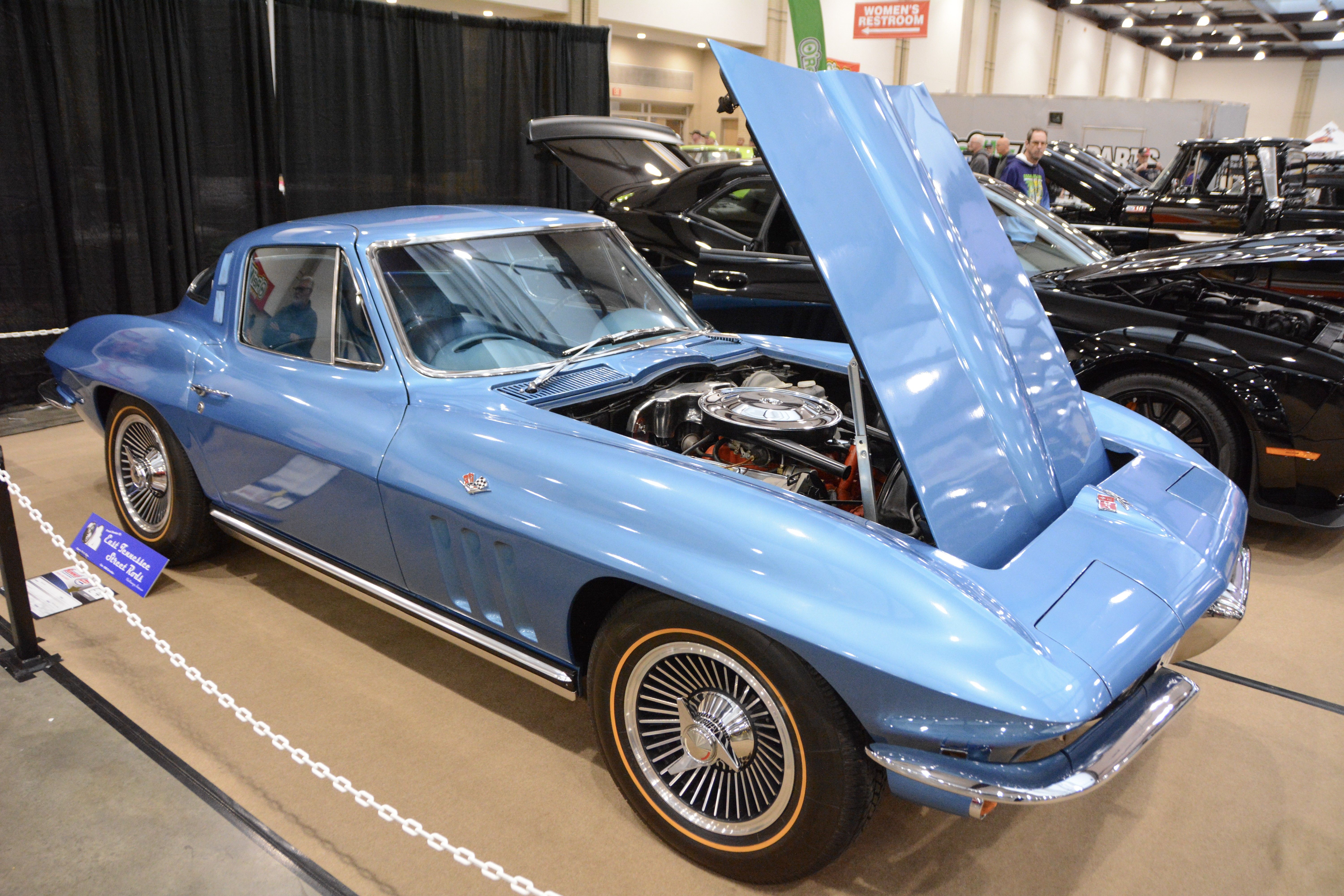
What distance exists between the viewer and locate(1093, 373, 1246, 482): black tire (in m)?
3.75

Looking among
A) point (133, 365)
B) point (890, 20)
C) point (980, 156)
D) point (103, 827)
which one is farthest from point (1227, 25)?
point (103, 827)

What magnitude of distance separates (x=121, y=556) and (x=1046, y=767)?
3184mm

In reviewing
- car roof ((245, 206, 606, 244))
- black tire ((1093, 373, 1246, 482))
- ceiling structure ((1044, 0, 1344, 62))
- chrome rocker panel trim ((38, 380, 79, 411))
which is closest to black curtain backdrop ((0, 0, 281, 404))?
chrome rocker panel trim ((38, 380, 79, 411))

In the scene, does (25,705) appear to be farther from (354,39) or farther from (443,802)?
(354,39)

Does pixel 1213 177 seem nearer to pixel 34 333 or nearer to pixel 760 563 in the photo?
pixel 760 563

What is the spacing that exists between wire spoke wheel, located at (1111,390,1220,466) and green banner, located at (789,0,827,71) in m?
5.82

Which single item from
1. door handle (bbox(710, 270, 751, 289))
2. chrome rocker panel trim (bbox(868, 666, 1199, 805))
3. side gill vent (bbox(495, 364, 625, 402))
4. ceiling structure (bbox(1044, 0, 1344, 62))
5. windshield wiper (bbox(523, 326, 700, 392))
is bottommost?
chrome rocker panel trim (bbox(868, 666, 1199, 805))

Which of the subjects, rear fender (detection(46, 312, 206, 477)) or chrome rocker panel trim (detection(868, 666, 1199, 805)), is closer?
chrome rocker panel trim (detection(868, 666, 1199, 805))

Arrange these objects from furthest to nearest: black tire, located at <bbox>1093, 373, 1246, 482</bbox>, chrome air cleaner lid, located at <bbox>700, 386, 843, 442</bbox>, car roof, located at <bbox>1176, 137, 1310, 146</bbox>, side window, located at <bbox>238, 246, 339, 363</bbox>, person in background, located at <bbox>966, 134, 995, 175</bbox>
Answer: person in background, located at <bbox>966, 134, 995, 175</bbox> → car roof, located at <bbox>1176, 137, 1310, 146</bbox> → black tire, located at <bbox>1093, 373, 1246, 482</bbox> → side window, located at <bbox>238, 246, 339, 363</bbox> → chrome air cleaner lid, located at <bbox>700, 386, 843, 442</bbox>

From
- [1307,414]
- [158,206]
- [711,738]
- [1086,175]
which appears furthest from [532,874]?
[1086,175]

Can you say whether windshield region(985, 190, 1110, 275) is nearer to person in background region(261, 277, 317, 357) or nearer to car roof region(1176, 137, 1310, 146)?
person in background region(261, 277, 317, 357)

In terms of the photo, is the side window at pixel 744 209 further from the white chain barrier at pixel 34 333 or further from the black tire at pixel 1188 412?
the white chain barrier at pixel 34 333

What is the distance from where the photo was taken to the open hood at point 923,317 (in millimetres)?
1996


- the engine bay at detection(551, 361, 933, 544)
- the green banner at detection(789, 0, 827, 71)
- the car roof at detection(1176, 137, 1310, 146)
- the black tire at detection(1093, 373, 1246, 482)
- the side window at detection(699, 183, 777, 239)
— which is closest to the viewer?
the engine bay at detection(551, 361, 933, 544)
